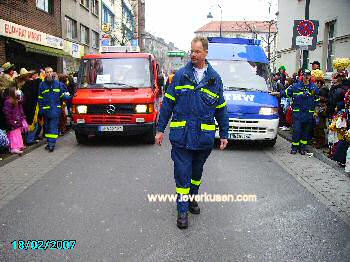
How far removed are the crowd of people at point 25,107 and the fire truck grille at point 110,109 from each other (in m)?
0.73

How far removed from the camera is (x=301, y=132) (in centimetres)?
931

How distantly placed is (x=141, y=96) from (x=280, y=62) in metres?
18.8

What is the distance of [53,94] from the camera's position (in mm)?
9422

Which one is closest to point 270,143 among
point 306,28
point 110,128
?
point 306,28

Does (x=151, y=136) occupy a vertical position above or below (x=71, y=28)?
below

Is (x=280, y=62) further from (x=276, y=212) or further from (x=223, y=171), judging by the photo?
(x=276, y=212)

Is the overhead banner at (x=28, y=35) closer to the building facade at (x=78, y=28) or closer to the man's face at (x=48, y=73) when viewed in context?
the building facade at (x=78, y=28)

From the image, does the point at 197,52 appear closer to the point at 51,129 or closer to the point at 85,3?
the point at 51,129

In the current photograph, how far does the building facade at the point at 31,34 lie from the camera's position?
1658cm

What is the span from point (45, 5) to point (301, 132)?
18544mm

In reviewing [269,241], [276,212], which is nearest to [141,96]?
[276,212]

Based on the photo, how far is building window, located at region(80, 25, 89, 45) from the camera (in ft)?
104

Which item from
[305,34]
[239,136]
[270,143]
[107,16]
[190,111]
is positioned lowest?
[270,143]
